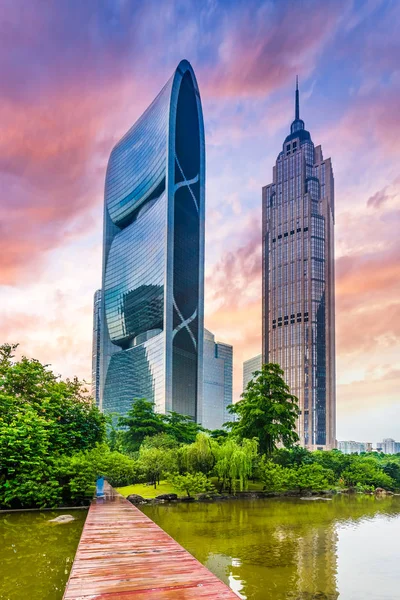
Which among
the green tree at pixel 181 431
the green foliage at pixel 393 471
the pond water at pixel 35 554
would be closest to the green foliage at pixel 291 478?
the green foliage at pixel 393 471

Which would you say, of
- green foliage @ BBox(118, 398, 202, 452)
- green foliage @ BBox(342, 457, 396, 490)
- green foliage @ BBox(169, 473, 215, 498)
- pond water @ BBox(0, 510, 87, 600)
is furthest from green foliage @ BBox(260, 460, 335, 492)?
green foliage @ BBox(118, 398, 202, 452)

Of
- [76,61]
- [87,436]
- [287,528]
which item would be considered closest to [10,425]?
[87,436]

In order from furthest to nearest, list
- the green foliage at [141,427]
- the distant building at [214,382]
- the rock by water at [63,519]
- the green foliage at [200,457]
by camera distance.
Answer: the distant building at [214,382] → the green foliage at [141,427] → the green foliage at [200,457] → the rock by water at [63,519]

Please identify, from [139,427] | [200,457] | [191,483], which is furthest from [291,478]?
[139,427]

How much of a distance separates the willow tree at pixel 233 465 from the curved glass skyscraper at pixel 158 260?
66.8 meters

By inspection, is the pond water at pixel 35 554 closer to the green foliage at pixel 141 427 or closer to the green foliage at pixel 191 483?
the green foliage at pixel 191 483

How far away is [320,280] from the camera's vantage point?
456 feet

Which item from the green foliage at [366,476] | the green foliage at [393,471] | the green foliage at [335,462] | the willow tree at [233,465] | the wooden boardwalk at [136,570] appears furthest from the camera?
the green foliage at [393,471]

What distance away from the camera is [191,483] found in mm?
27891

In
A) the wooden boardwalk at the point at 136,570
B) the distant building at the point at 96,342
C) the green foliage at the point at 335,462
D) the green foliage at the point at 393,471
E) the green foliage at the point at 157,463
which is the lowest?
the green foliage at the point at 393,471

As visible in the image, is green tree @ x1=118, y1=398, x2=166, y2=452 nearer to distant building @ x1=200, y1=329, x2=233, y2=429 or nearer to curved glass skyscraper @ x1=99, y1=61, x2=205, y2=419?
curved glass skyscraper @ x1=99, y1=61, x2=205, y2=419

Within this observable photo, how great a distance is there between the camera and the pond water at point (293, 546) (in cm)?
1155

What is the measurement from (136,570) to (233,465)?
68.6 ft

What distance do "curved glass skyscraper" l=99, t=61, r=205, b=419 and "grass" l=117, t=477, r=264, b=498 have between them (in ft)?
213
